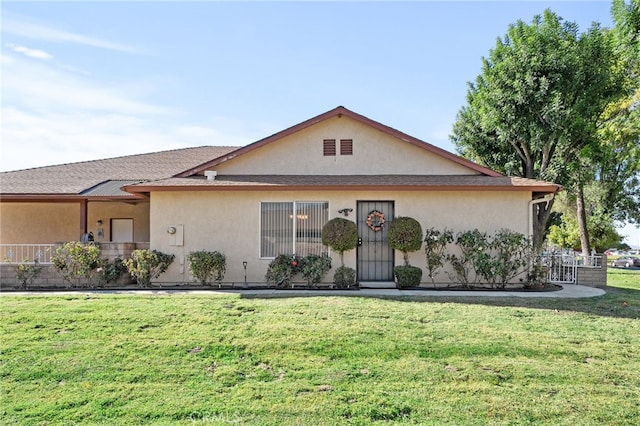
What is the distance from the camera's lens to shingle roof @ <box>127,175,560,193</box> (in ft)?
37.9

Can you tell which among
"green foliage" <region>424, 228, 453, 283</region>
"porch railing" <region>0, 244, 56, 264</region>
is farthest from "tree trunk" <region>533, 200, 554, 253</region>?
"porch railing" <region>0, 244, 56, 264</region>

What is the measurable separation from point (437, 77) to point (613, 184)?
15.4m

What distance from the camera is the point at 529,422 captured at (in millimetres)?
4352

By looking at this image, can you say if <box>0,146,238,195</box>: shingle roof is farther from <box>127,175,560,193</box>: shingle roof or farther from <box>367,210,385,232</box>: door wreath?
<box>367,210,385,232</box>: door wreath

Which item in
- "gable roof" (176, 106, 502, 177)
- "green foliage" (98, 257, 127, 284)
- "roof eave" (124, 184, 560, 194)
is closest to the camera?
"roof eave" (124, 184, 560, 194)

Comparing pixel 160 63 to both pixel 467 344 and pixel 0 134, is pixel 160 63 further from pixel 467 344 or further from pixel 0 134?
pixel 467 344

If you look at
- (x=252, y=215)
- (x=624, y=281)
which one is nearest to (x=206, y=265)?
(x=252, y=215)

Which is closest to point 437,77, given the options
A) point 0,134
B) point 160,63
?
point 160,63

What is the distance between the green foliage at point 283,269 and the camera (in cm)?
1143

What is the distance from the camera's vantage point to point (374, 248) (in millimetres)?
12258

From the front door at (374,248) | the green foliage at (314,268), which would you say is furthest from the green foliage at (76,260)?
the front door at (374,248)

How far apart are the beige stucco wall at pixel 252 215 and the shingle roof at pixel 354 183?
1.05 feet

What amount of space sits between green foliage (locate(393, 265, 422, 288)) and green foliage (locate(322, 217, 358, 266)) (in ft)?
4.43

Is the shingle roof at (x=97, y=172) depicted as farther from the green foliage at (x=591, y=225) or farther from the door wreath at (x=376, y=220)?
the green foliage at (x=591, y=225)
